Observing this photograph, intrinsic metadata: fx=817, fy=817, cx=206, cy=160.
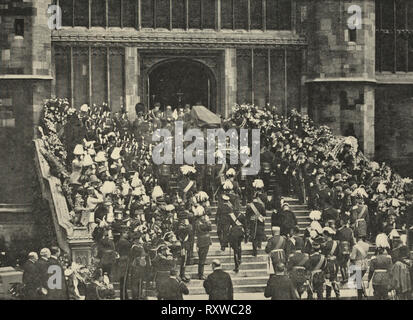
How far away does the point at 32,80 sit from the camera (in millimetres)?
28844

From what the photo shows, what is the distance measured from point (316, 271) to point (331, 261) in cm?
79

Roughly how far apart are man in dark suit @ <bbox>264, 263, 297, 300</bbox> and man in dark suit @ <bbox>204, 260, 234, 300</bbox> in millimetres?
929

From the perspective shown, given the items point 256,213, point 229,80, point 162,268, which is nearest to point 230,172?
point 256,213

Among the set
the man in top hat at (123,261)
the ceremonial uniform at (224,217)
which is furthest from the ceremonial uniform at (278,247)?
the man in top hat at (123,261)

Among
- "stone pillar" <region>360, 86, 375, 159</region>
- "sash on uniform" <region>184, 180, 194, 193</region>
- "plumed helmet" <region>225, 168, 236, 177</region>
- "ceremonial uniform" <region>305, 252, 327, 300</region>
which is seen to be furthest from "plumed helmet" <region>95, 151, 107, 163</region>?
"stone pillar" <region>360, 86, 375, 159</region>

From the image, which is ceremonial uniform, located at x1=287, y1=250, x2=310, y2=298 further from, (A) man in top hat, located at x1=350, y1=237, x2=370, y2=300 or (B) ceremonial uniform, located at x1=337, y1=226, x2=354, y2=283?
(B) ceremonial uniform, located at x1=337, y1=226, x2=354, y2=283

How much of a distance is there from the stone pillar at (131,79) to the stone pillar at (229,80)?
3.35m

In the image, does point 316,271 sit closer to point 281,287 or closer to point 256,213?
point 281,287

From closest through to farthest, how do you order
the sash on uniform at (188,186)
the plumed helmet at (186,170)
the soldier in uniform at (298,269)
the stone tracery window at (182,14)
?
the soldier in uniform at (298,269) → the sash on uniform at (188,186) → the plumed helmet at (186,170) → the stone tracery window at (182,14)

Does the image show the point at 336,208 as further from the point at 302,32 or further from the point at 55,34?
the point at 55,34

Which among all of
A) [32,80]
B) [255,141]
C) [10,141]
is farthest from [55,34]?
[255,141]

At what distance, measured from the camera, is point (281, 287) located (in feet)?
57.0

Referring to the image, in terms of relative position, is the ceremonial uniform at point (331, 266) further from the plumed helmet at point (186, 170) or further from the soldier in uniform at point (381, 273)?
the plumed helmet at point (186, 170)

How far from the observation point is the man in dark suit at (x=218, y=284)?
17.7 meters
